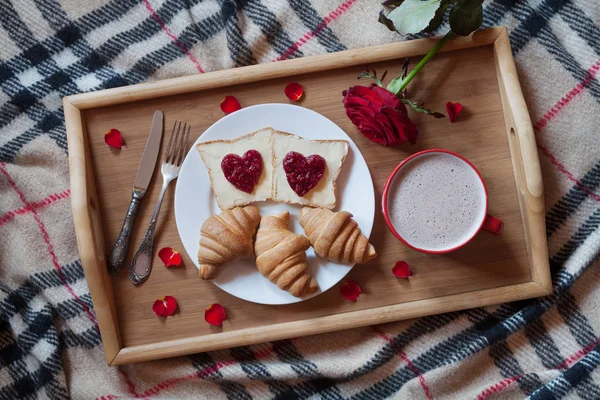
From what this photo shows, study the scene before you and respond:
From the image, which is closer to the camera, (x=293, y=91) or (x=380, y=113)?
(x=380, y=113)

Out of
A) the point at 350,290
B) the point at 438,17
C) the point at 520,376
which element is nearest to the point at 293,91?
the point at 438,17

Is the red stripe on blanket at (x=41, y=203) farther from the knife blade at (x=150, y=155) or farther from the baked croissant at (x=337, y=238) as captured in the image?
the baked croissant at (x=337, y=238)

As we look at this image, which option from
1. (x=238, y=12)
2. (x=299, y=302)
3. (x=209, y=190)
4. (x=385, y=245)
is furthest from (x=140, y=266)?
(x=238, y=12)

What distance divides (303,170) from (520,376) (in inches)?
33.1

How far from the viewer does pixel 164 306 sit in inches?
61.1

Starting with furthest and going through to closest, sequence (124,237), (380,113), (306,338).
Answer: (306,338), (124,237), (380,113)

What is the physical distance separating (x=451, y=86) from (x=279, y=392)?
980 mm

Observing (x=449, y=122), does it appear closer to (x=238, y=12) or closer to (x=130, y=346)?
(x=238, y=12)

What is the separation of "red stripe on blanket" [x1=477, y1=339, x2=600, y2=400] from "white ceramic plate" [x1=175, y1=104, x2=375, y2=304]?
54 centimetres

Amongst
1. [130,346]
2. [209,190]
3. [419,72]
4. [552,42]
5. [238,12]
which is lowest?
[130,346]

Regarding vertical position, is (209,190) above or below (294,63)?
below

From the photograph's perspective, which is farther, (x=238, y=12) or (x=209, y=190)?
(x=238, y=12)

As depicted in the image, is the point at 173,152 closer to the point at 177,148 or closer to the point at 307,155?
the point at 177,148

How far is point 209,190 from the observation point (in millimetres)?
1543
